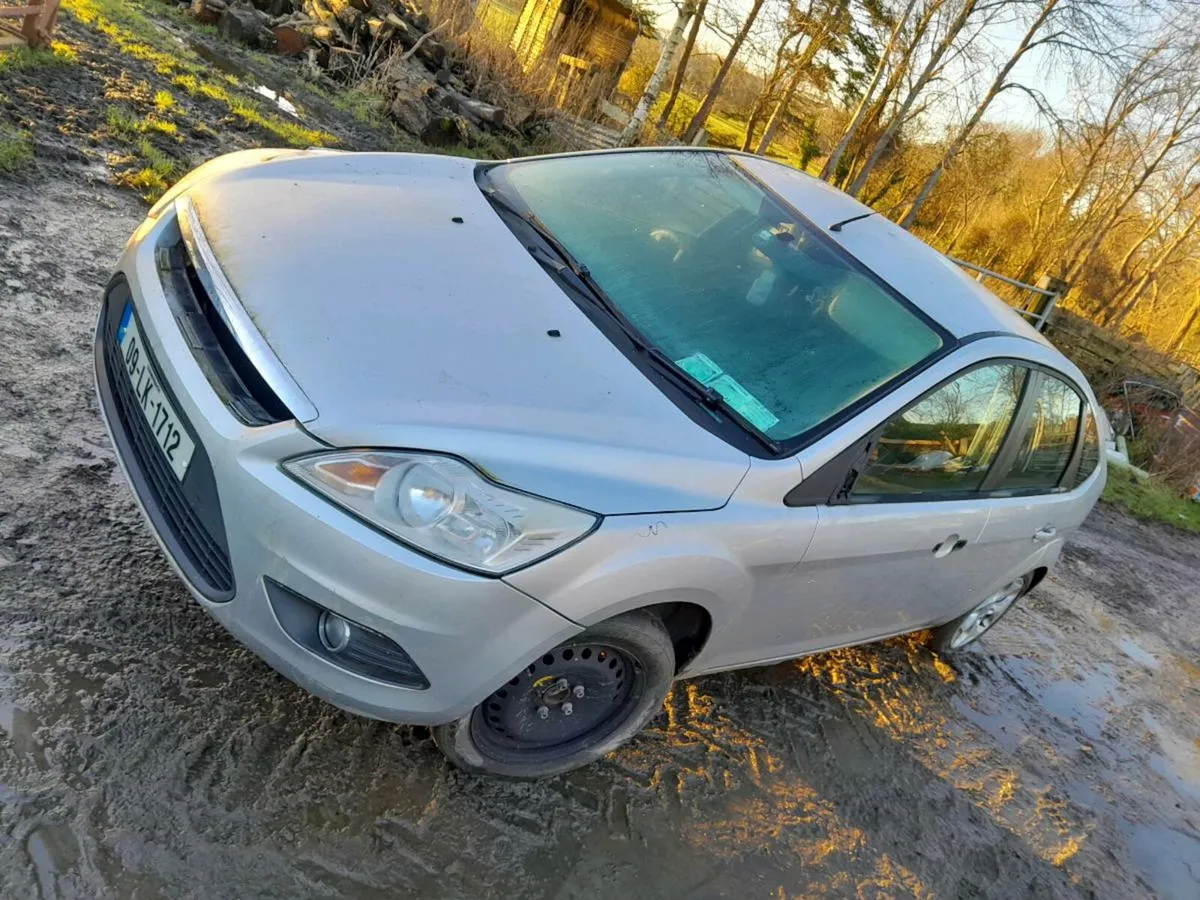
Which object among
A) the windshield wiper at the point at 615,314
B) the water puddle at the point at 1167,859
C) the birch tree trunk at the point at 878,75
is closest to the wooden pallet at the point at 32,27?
the windshield wiper at the point at 615,314

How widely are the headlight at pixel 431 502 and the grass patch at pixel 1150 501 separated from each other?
994 cm

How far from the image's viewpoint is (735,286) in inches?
120

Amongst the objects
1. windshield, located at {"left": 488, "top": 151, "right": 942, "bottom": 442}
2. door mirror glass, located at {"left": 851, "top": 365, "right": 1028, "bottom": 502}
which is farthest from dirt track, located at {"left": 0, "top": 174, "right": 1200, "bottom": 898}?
windshield, located at {"left": 488, "top": 151, "right": 942, "bottom": 442}

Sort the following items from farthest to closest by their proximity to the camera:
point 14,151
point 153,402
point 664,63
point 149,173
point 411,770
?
1. point 664,63
2. point 149,173
3. point 14,151
4. point 411,770
5. point 153,402

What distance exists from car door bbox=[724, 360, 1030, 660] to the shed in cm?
1343

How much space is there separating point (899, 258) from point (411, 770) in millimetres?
2593

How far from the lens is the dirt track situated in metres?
2.11

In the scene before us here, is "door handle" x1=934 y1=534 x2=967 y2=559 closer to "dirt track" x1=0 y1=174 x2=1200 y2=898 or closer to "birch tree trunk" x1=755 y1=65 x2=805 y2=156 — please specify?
"dirt track" x1=0 y1=174 x2=1200 y2=898

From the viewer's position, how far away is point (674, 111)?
2884cm

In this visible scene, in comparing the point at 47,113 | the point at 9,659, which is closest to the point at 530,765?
the point at 9,659

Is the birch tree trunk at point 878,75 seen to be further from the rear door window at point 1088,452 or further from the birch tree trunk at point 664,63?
the rear door window at point 1088,452

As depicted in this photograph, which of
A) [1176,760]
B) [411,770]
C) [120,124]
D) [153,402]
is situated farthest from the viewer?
[120,124]

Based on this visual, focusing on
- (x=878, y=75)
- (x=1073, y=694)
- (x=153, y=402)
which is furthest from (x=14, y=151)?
(x=878, y=75)

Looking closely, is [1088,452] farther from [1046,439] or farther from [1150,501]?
[1150,501]
